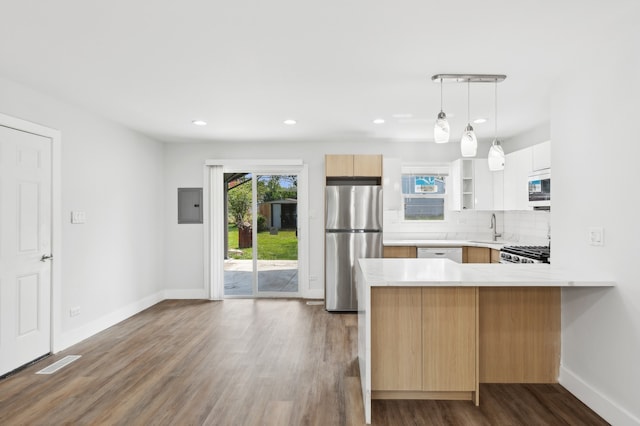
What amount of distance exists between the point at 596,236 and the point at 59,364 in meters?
4.41

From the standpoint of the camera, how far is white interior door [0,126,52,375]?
3.06 m

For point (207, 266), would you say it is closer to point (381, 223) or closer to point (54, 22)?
point (381, 223)

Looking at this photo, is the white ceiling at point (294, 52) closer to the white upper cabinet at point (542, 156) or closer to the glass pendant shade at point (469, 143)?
the white upper cabinet at point (542, 156)

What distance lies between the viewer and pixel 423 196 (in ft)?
19.2

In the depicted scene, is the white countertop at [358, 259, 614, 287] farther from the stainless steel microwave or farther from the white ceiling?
the white ceiling

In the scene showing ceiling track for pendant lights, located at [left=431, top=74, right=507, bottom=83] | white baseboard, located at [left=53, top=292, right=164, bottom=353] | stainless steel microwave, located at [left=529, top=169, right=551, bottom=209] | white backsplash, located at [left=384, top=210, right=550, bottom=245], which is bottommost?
white baseboard, located at [left=53, top=292, right=164, bottom=353]

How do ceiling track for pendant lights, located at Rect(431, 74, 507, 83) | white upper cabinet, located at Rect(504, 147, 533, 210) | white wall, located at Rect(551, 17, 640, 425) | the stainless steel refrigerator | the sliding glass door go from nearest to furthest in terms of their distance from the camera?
white wall, located at Rect(551, 17, 640, 425)
ceiling track for pendant lights, located at Rect(431, 74, 507, 83)
white upper cabinet, located at Rect(504, 147, 533, 210)
the stainless steel refrigerator
the sliding glass door

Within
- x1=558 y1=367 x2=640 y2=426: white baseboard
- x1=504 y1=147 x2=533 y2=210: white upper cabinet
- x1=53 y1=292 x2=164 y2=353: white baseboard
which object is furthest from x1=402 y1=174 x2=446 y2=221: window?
x1=53 y1=292 x2=164 y2=353: white baseboard

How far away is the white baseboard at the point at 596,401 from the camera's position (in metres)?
2.21

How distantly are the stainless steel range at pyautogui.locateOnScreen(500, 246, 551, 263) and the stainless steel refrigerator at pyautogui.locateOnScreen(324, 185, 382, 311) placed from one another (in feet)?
5.18

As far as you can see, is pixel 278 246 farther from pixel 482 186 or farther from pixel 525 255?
pixel 525 255

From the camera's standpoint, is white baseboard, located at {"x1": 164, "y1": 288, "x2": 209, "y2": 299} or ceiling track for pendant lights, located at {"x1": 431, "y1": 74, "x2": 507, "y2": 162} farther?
white baseboard, located at {"x1": 164, "y1": 288, "x2": 209, "y2": 299}

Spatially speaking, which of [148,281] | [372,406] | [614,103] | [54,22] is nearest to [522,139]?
[614,103]

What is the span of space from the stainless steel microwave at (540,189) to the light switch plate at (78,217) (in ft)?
16.3
